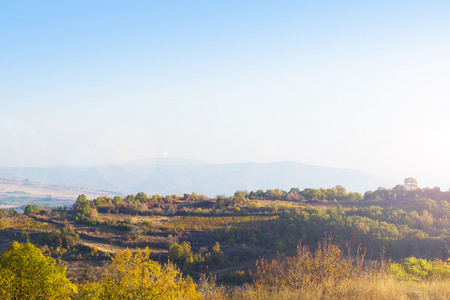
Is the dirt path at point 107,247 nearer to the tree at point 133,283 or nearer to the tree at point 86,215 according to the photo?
the tree at point 86,215

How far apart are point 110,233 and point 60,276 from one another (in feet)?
70.0

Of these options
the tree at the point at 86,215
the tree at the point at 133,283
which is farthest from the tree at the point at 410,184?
the tree at the point at 133,283

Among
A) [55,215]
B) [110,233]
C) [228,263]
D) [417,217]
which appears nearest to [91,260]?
[110,233]

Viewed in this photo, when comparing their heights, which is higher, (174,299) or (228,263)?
(174,299)

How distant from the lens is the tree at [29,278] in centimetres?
783

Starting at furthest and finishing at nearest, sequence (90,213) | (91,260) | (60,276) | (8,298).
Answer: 1. (90,213)
2. (91,260)
3. (60,276)
4. (8,298)

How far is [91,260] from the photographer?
22594 mm

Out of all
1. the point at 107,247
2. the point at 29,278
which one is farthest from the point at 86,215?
the point at 29,278

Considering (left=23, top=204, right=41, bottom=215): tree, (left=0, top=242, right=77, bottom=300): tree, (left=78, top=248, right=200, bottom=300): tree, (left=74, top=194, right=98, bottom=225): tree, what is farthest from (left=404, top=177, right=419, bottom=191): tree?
(left=23, top=204, right=41, bottom=215): tree

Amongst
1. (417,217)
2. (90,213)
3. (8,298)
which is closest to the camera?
(8,298)

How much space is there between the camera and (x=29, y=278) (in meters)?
8.14

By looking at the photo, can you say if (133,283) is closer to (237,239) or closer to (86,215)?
(237,239)

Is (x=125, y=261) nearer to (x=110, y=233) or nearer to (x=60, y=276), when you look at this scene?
(x=60, y=276)

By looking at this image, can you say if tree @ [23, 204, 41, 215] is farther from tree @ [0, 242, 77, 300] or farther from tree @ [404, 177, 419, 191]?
tree @ [404, 177, 419, 191]
